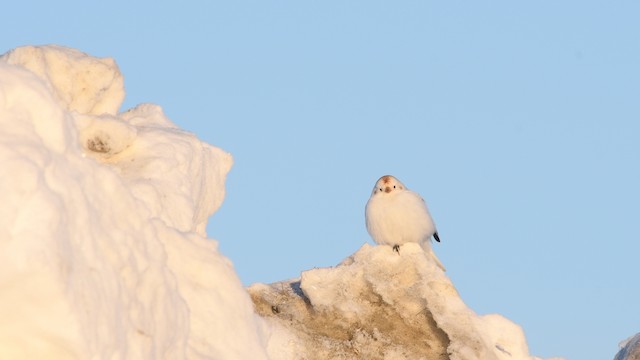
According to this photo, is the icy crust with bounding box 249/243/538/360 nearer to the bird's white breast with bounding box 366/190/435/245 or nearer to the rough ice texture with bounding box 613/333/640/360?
the bird's white breast with bounding box 366/190/435/245

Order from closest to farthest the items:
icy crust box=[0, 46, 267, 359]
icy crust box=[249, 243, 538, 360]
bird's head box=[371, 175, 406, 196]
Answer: icy crust box=[0, 46, 267, 359] → icy crust box=[249, 243, 538, 360] → bird's head box=[371, 175, 406, 196]

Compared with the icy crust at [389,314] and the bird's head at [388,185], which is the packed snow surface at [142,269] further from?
the bird's head at [388,185]

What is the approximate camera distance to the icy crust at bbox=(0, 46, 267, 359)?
7363 millimetres

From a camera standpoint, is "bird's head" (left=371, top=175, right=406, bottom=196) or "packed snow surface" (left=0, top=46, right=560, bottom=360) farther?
"bird's head" (left=371, top=175, right=406, bottom=196)

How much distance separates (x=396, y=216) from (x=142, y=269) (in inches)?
396

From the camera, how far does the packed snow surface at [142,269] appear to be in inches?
292

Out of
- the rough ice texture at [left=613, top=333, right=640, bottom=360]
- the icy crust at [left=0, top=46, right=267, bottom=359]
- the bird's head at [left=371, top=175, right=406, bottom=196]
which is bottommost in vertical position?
the icy crust at [left=0, top=46, right=267, bottom=359]

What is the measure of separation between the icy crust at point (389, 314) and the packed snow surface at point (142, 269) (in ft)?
0.05

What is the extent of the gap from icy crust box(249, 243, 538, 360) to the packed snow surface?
0.05 feet

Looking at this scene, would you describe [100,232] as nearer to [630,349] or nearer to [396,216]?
[396,216]

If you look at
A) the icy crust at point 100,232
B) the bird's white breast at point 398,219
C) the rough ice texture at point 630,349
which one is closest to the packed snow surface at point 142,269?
the icy crust at point 100,232

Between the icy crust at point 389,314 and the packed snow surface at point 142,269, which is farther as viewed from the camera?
the icy crust at point 389,314

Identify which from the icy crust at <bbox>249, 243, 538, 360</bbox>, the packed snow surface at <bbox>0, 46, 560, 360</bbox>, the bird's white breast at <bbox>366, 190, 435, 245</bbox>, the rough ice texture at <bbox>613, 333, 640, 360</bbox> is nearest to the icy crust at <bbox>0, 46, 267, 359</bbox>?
the packed snow surface at <bbox>0, 46, 560, 360</bbox>

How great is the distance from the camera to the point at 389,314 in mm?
13852
